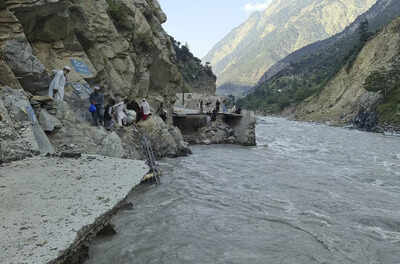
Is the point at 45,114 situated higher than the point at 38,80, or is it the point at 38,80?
the point at 38,80

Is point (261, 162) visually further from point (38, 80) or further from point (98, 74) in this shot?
point (38, 80)

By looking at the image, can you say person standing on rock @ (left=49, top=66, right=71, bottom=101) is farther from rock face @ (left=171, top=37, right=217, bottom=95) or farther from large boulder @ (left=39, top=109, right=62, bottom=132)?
rock face @ (left=171, top=37, right=217, bottom=95)

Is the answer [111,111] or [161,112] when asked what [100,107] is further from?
[161,112]

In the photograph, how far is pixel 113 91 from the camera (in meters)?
16.2

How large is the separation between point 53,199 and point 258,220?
447cm

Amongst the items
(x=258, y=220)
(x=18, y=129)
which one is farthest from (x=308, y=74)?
(x=18, y=129)

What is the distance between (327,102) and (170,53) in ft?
169

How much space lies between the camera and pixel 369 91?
5222cm

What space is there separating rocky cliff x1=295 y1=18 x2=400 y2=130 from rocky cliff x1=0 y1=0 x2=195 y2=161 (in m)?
34.3

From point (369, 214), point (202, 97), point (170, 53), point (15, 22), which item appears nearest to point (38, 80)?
point (15, 22)

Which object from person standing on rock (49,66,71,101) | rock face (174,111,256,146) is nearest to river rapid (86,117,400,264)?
person standing on rock (49,66,71,101)

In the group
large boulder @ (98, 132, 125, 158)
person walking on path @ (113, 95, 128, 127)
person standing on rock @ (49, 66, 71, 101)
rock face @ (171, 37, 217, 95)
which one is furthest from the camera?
rock face @ (171, 37, 217, 95)

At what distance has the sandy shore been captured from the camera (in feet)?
11.4

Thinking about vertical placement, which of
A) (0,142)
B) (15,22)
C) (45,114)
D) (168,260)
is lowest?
(168,260)
